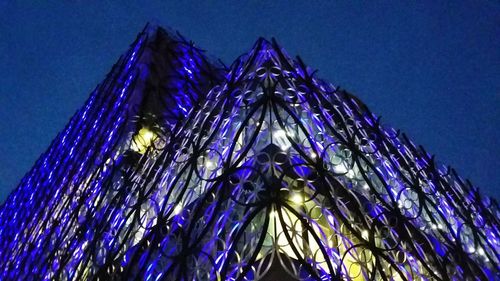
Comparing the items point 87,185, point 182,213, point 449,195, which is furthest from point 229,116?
point 87,185

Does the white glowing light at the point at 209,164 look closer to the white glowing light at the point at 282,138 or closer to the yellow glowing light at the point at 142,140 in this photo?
the white glowing light at the point at 282,138

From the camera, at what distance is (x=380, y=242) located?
22.7 feet

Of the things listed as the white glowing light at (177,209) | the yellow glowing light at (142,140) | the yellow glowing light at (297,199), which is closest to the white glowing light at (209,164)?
the white glowing light at (177,209)

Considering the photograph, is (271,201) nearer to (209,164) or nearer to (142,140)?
(209,164)

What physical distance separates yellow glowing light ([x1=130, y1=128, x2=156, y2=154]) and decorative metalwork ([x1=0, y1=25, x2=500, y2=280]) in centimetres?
4

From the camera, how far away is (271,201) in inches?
242

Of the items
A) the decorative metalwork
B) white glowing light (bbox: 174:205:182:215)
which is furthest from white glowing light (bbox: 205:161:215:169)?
white glowing light (bbox: 174:205:182:215)

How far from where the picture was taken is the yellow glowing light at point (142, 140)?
11889 mm

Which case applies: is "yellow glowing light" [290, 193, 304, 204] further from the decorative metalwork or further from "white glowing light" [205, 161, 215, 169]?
"white glowing light" [205, 161, 215, 169]

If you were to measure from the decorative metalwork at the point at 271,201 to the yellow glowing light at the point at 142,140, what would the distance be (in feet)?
0.14

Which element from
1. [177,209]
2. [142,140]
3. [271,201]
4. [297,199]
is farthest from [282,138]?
[142,140]

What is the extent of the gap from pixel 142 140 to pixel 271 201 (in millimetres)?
6646

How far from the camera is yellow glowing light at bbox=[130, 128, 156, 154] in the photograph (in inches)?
468

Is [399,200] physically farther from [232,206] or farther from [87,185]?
[87,185]
